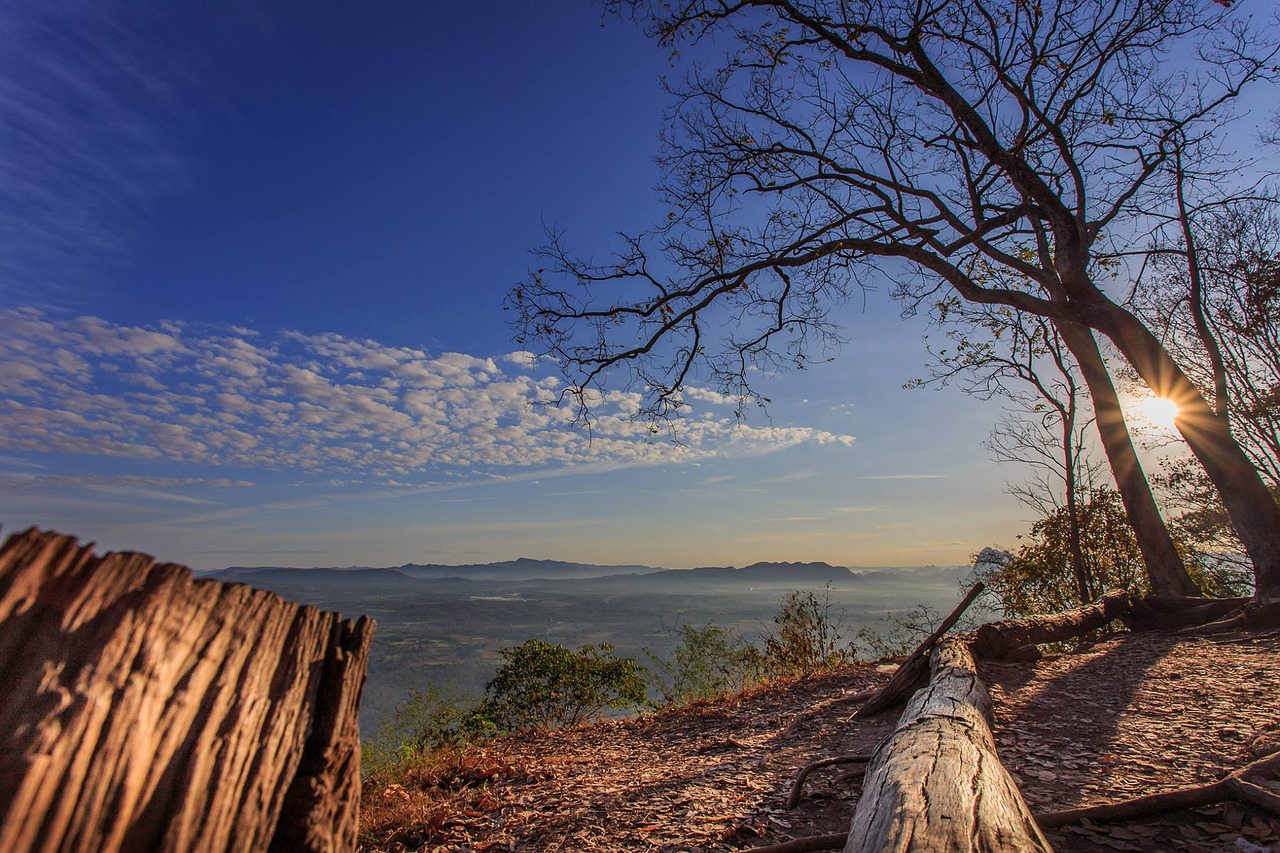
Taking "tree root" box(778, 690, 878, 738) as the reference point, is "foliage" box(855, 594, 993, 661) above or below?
above

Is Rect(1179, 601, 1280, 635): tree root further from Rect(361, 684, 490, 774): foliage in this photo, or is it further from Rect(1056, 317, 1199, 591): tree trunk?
Rect(361, 684, 490, 774): foliage

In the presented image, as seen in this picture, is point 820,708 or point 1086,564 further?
point 1086,564

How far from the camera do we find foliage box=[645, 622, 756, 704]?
7.55 meters

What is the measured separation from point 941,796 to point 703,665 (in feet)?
20.3

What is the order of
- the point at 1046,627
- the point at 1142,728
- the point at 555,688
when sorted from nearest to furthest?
the point at 1142,728
the point at 1046,627
the point at 555,688

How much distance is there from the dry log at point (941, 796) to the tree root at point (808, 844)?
1.10ft

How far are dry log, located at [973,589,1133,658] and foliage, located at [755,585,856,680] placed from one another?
2141mm

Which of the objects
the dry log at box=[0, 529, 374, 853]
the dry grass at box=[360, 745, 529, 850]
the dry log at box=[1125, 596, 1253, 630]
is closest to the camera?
the dry log at box=[0, 529, 374, 853]

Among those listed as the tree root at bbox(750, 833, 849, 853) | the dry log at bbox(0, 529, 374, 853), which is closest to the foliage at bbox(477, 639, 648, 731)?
the tree root at bbox(750, 833, 849, 853)

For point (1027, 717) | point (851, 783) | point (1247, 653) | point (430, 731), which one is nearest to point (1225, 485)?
point (1247, 653)

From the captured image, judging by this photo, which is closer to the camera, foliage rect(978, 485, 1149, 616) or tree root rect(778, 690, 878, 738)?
tree root rect(778, 690, 878, 738)

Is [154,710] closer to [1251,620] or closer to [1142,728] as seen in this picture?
[1142,728]

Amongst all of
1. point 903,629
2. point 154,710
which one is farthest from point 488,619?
point 154,710

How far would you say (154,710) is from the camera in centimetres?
103
